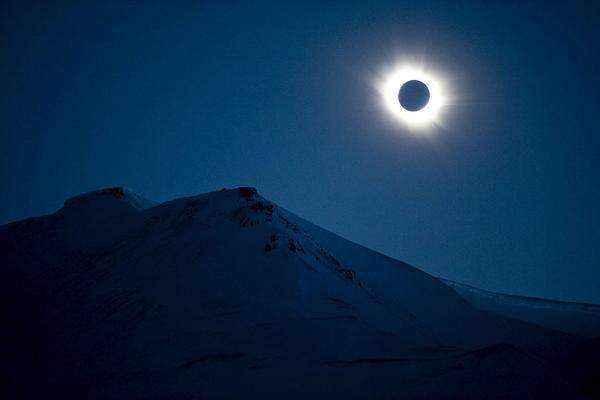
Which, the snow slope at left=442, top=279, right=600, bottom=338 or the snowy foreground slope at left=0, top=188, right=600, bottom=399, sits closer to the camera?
the snowy foreground slope at left=0, top=188, right=600, bottom=399

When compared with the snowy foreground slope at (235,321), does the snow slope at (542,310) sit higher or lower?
higher

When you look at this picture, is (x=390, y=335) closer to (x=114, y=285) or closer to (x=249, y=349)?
(x=249, y=349)

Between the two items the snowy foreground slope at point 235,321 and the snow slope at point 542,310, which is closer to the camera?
the snowy foreground slope at point 235,321

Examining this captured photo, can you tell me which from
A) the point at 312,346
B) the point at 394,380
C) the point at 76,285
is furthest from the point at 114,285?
the point at 394,380

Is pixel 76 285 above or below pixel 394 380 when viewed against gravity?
below

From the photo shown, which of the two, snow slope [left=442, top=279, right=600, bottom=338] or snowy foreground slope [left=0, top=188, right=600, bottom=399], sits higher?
snow slope [left=442, top=279, right=600, bottom=338]
